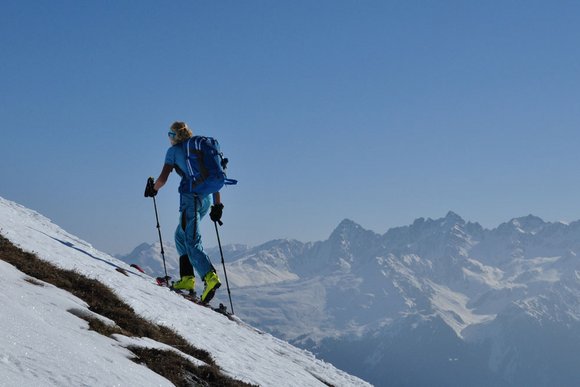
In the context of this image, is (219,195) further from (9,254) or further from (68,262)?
(9,254)

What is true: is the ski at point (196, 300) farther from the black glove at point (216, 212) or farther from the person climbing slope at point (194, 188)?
the black glove at point (216, 212)

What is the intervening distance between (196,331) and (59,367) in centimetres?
675

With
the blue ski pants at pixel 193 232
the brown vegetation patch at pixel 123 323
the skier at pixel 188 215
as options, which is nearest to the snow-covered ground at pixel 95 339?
the brown vegetation patch at pixel 123 323

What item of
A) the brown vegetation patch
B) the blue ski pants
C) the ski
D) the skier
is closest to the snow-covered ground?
the brown vegetation patch

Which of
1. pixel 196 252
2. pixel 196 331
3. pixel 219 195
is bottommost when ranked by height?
pixel 196 331

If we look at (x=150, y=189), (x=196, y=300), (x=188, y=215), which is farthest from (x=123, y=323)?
(x=150, y=189)

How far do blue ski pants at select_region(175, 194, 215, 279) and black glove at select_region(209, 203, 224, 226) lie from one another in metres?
0.27

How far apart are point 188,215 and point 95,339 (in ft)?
25.7

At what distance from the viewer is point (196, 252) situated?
16250 millimetres

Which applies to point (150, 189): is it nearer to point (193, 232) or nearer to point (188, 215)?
point (188, 215)

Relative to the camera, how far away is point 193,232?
1627 cm

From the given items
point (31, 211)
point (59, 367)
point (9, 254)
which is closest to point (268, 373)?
point (9, 254)

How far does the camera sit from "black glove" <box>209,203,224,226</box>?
54.6 feet

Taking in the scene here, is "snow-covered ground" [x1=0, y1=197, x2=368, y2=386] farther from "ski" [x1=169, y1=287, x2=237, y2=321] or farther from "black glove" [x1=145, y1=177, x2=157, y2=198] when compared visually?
"black glove" [x1=145, y1=177, x2=157, y2=198]
